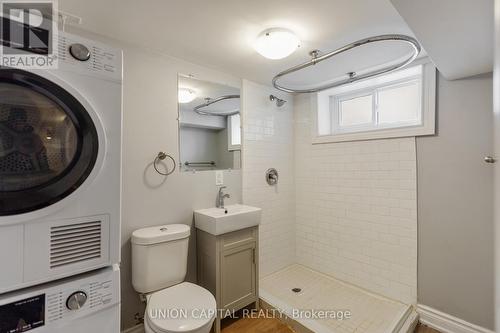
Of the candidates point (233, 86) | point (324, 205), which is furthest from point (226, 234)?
point (233, 86)

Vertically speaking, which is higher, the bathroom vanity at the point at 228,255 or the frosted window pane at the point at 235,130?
the frosted window pane at the point at 235,130

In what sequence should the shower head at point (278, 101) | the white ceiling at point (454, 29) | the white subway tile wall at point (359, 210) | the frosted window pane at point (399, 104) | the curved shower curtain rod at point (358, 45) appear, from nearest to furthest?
the white ceiling at point (454, 29)
the curved shower curtain rod at point (358, 45)
the white subway tile wall at point (359, 210)
the frosted window pane at point (399, 104)
the shower head at point (278, 101)

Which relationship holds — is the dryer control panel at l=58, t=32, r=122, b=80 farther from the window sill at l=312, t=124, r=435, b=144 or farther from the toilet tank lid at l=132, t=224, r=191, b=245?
the window sill at l=312, t=124, r=435, b=144

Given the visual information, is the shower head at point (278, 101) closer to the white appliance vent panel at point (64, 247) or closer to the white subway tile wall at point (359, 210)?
the white subway tile wall at point (359, 210)

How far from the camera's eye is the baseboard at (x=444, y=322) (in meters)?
1.69

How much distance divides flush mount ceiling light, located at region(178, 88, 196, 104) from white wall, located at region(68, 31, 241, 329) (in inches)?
2.0

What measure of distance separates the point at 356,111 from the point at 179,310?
242 cm

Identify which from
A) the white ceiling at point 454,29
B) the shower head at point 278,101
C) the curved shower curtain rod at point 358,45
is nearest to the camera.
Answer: the white ceiling at point 454,29

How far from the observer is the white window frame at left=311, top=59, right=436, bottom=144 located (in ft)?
6.14

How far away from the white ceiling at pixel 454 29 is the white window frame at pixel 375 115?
0.33 meters

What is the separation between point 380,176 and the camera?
2162 mm

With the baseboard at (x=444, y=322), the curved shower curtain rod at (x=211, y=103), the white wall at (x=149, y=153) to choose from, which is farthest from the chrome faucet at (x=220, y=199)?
the baseboard at (x=444, y=322)

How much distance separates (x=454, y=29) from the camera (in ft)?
3.81

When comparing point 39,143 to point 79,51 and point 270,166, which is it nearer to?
point 79,51
